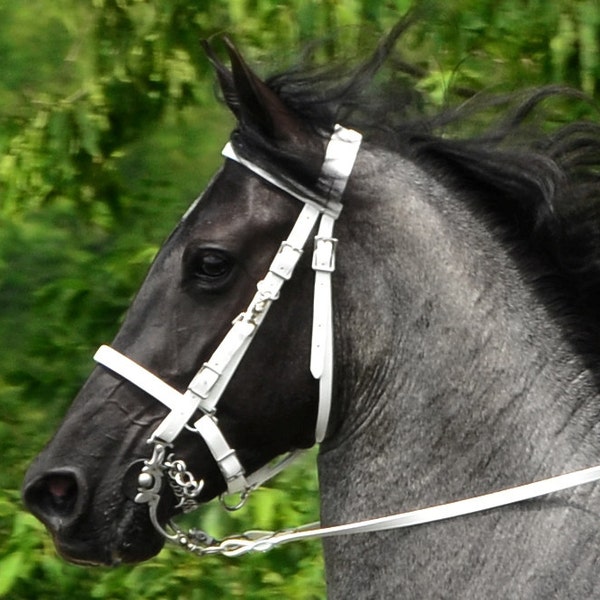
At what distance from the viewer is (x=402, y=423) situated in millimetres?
2760

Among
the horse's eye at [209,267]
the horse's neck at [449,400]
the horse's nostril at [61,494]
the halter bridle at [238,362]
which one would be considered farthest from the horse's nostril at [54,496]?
the horse's neck at [449,400]

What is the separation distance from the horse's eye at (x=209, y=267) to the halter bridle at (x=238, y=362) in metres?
0.08

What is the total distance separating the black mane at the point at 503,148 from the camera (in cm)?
279

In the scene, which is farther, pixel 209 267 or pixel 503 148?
pixel 503 148

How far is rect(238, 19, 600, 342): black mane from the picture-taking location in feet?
9.16

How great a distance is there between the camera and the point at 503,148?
2.89 meters

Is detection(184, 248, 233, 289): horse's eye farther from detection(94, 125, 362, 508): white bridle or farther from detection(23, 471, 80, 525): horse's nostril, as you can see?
detection(23, 471, 80, 525): horse's nostril

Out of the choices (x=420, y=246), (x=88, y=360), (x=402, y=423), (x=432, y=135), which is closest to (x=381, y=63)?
(x=432, y=135)

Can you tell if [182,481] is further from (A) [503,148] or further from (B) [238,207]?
(A) [503,148]

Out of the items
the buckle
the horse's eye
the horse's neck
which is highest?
the buckle

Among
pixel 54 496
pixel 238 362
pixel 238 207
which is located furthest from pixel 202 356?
pixel 54 496

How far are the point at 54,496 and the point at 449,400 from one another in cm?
80

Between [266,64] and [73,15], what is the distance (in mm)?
1469

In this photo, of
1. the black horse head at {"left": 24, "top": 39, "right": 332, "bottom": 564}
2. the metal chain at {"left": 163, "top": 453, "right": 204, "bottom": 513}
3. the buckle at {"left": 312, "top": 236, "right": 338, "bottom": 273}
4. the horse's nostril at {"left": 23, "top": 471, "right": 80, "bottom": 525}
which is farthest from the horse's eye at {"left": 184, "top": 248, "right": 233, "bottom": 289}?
the horse's nostril at {"left": 23, "top": 471, "right": 80, "bottom": 525}
